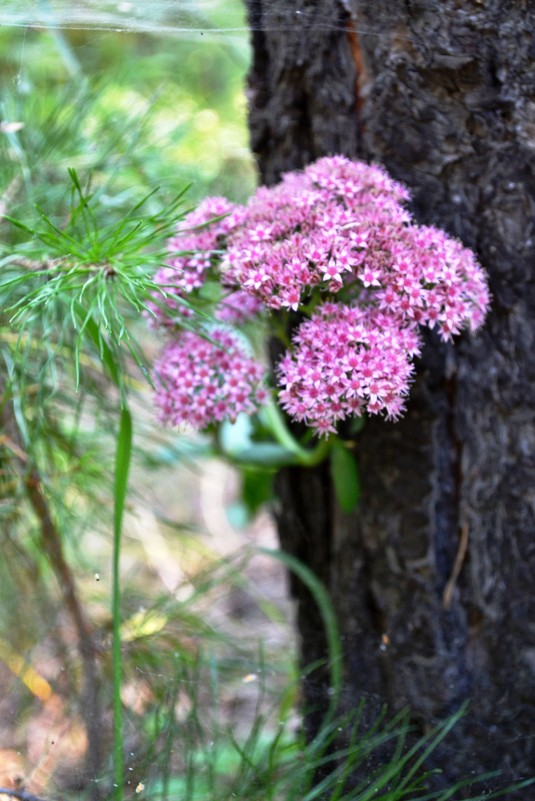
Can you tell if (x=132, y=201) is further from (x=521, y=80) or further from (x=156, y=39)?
(x=156, y=39)

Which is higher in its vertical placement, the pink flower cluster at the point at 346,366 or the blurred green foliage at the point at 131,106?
the blurred green foliage at the point at 131,106

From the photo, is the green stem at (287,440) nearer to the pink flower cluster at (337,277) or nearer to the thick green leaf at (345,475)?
the thick green leaf at (345,475)

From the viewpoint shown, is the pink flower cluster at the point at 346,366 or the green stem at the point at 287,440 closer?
the pink flower cluster at the point at 346,366

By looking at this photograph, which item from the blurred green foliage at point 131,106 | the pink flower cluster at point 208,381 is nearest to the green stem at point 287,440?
the pink flower cluster at point 208,381

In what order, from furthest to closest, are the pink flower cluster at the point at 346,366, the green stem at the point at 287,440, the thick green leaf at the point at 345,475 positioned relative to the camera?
the green stem at the point at 287,440, the thick green leaf at the point at 345,475, the pink flower cluster at the point at 346,366

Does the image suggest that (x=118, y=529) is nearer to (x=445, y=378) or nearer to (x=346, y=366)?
(x=346, y=366)

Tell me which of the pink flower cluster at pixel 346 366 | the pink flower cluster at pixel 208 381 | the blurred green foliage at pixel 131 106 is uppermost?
the blurred green foliage at pixel 131 106
